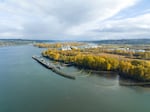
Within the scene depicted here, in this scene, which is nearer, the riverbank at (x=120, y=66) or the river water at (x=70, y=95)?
the river water at (x=70, y=95)

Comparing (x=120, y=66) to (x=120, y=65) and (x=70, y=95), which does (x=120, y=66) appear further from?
(x=70, y=95)

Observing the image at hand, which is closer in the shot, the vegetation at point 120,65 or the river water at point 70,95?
the river water at point 70,95

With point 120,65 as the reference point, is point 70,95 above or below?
below

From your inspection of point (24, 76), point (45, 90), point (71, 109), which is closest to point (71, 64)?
point (24, 76)

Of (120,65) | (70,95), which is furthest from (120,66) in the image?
(70,95)

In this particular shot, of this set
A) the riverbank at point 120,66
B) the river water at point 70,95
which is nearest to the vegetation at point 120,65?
the riverbank at point 120,66

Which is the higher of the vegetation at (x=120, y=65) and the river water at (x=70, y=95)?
the vegetation at (x=120, y=65)

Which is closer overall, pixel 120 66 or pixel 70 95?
pixel 70 95

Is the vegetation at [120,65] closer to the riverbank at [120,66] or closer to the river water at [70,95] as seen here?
the riverbank at [120,66]

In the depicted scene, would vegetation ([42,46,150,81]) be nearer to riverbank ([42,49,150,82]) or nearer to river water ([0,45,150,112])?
riverbank ([42,49,150,82])
